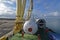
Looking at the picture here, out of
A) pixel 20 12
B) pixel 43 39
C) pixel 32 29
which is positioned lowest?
pixel 43 39

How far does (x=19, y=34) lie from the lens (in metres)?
13.4

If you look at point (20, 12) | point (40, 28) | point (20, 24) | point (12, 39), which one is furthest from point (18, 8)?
point (40, 28)

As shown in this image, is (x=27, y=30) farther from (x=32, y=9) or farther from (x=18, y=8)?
(x=32, y=9)

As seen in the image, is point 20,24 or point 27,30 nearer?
point 27,30

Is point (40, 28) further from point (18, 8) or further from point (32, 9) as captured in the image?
point (32, 9)

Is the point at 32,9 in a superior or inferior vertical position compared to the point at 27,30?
superior

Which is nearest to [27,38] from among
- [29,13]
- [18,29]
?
[18,29]

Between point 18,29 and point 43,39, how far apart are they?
72.4 inches

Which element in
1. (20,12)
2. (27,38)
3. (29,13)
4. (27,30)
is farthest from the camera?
(29,13)

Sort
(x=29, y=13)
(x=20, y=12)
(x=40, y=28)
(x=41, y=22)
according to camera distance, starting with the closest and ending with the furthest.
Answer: (x=20, y=12), (x=40, y=28), (x=41, y=22), (x=29, y=13)

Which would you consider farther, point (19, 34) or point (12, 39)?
point (19, 34)

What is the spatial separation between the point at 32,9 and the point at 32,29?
345 inches

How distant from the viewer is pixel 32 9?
19.7m

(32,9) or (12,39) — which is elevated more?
(32,9)
